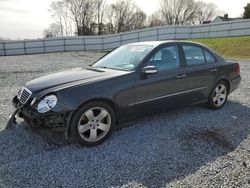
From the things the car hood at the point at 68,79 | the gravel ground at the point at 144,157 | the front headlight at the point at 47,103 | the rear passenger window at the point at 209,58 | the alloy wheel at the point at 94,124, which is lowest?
the gravel ground at the point at 144,157

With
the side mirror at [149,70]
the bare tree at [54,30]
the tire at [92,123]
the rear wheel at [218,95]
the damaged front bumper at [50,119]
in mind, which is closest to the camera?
the damaged front bumper at [50,119]

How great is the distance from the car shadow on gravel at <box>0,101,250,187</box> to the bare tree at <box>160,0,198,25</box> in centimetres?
6378

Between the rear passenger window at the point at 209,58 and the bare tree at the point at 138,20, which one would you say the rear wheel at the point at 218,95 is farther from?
the bare tree at the point at 138,20

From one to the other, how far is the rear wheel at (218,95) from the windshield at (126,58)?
1.86 meters

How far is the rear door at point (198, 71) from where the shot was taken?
470cm

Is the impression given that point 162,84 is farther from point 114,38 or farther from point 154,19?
point 154,19

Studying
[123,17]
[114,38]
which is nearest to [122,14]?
[123,17]

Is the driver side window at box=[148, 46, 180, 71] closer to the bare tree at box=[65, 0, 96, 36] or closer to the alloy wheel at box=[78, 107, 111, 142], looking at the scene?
the alloy wheel at box=[78, 107, 111, 142]

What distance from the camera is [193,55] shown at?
4852 mm

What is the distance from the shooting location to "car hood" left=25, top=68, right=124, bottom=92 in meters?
3.61

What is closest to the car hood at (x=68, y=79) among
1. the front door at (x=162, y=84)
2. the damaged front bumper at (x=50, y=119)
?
the damaged front bumper at (x=50, y=119)

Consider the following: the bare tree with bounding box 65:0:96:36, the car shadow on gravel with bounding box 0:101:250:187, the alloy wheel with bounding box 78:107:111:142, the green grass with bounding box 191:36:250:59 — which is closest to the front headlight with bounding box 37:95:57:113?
the alloy wheel with bounding box 78:107:111:142

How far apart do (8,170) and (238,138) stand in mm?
3383

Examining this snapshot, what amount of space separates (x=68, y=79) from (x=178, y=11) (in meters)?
66.1
